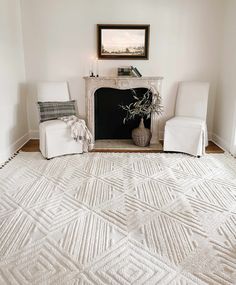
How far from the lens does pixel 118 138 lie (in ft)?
15.3

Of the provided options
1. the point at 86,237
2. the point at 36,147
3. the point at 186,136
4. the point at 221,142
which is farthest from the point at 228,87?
the point at 86,237

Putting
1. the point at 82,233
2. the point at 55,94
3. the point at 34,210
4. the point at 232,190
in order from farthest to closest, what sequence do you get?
the point at 55,94 < the point at 232,190 < the point at 34,210 < the point at 82,233

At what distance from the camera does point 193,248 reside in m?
1.80

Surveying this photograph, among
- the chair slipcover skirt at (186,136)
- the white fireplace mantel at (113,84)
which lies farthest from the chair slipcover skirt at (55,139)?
the chair slipcover skirt at (186,136)

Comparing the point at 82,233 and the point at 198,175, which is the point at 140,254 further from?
the point at 198,175

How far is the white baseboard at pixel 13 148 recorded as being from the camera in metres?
3.49

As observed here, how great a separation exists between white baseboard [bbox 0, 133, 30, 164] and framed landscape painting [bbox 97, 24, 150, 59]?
73.3 inches

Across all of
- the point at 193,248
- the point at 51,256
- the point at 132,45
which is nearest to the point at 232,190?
the point at 193,248

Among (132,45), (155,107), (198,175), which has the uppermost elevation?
(132,45)

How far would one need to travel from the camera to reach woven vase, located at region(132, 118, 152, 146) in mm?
4199

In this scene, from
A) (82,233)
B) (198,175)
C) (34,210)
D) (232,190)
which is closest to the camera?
(82,233)

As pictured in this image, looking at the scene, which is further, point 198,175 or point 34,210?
point 198,175

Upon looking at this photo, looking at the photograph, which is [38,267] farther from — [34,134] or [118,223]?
[34,134]

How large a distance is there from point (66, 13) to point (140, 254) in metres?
3.82
